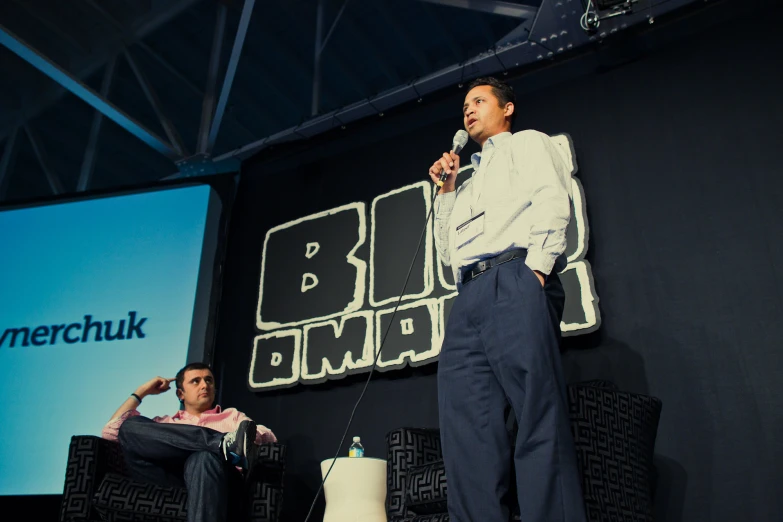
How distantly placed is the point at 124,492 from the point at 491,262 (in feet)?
5.27

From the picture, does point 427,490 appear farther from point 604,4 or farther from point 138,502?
point 604,4

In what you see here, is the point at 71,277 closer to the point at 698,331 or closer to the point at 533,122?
the point at 533,122

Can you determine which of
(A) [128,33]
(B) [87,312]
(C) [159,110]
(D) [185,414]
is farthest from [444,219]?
(A) [128,33]

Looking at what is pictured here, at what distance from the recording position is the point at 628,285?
9.09 feet

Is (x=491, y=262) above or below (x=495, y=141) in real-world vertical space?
below

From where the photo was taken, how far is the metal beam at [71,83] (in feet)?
13.1

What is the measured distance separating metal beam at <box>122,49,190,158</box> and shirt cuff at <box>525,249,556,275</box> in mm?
3529

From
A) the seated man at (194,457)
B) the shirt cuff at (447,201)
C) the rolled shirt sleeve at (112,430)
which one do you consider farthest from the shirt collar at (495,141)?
the rolled shirt sleeve at (112,430)

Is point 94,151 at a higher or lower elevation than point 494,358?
higher

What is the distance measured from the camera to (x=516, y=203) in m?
1.86

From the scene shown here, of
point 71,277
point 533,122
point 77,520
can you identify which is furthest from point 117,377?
point 533,122

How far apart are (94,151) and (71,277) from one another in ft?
6.02

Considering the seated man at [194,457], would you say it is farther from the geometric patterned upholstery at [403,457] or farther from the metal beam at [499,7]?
the metal beam at [499,7]

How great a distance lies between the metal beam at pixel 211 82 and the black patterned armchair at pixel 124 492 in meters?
2.43
